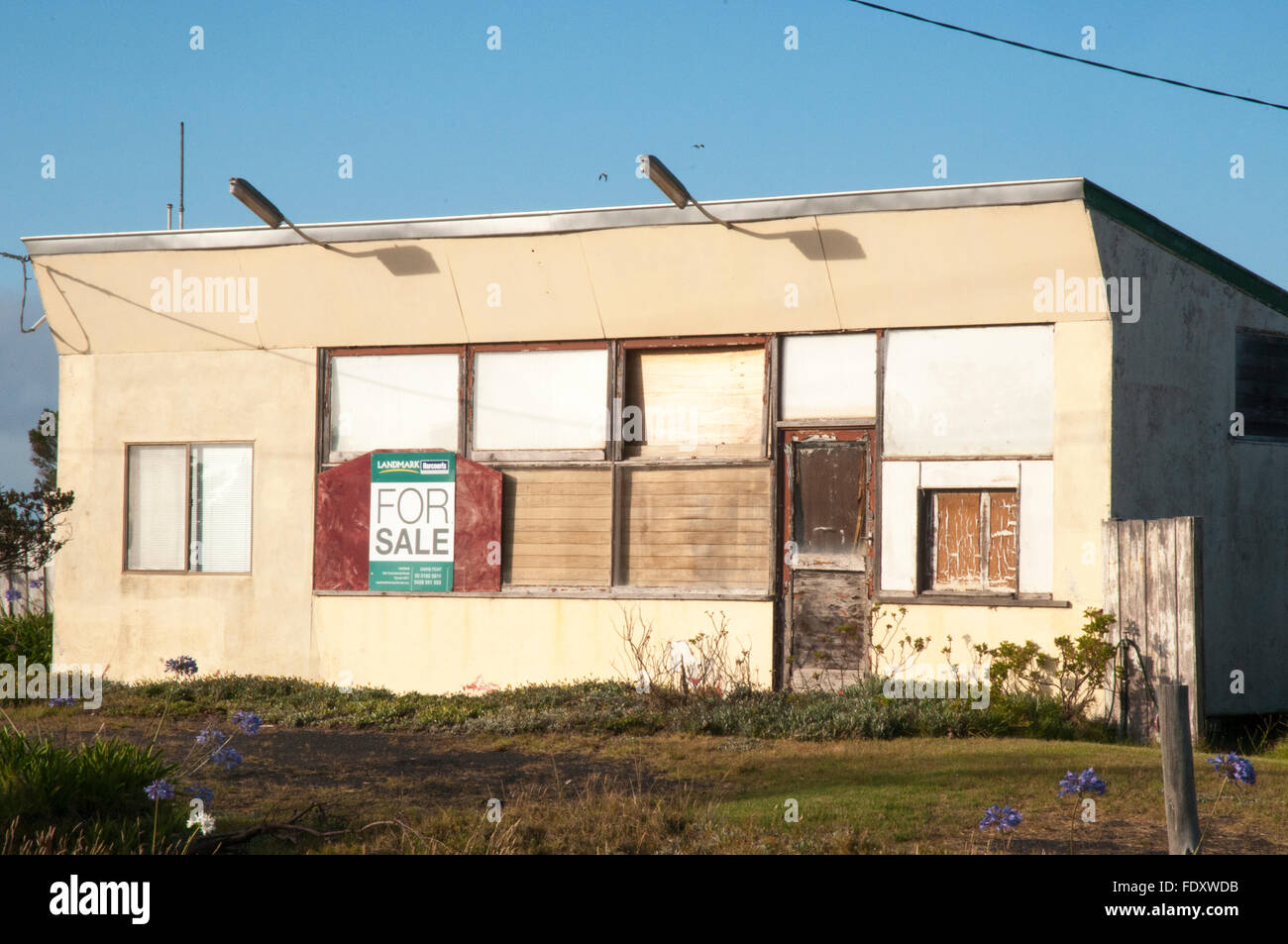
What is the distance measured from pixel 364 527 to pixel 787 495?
4.86 metres

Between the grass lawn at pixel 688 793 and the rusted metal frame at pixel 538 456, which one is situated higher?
the rusted metal frame at pixel 538 456

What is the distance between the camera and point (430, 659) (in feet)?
47.7

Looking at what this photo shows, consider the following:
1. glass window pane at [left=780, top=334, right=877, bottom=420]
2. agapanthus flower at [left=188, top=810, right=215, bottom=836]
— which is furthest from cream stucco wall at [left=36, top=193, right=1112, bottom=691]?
agapanthus flower at [left=188, top=810, right=215, bottom=836]

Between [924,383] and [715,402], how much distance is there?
2.24 metres

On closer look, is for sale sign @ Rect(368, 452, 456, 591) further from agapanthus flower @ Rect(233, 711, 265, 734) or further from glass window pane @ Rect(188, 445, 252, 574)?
agapanthus flower @ Rect(233, 711, 265, 734)

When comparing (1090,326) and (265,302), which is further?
(265,302)

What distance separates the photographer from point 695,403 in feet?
46.1

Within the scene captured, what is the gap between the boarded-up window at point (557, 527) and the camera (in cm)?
1423

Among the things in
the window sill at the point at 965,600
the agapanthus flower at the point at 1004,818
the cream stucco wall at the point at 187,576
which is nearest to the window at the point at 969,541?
the window sill at the point at 965,600

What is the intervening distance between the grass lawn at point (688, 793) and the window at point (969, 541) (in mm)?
1990

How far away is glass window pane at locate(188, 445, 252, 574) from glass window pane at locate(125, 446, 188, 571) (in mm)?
197

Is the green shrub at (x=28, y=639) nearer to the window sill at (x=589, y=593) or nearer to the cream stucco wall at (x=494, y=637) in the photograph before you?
the cream stucco wall at (x=494, y=637)
